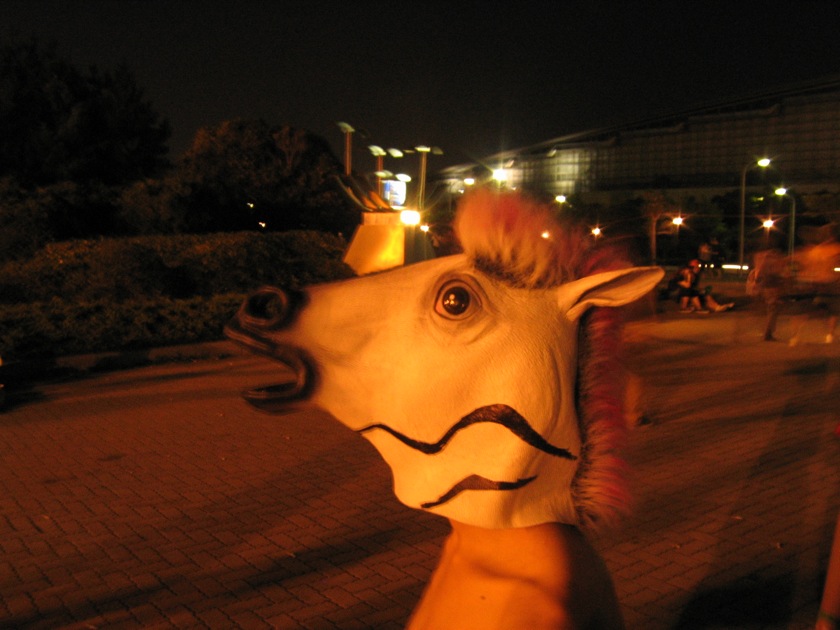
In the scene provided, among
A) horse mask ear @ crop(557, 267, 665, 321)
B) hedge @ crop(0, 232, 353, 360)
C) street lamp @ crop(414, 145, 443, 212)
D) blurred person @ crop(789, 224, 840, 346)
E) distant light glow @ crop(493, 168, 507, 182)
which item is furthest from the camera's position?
street lamp @ crop(414, 145, 443, 212)

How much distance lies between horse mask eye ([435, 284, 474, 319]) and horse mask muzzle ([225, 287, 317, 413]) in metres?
0.28

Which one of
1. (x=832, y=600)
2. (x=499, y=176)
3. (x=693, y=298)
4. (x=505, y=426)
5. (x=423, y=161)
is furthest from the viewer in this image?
(x=693, y=298)

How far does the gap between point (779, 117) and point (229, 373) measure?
191 ft

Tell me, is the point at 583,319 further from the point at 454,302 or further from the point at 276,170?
the point at 276,170

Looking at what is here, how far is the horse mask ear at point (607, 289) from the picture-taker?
1.54 meters

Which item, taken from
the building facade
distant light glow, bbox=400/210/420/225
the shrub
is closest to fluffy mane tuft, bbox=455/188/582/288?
distant light glow, bbox=400/210/420/225

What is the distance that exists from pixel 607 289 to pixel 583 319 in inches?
4.0

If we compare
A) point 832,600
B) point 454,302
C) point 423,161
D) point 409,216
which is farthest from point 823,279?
point 454,302

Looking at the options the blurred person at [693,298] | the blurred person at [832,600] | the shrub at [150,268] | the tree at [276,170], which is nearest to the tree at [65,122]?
the tree at [276,170]

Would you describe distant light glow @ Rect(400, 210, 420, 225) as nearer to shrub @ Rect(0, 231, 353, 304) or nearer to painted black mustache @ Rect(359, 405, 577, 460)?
shrub @ Rect(0, 231, 353, 304)

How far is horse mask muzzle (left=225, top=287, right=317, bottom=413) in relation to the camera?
63.7 inches

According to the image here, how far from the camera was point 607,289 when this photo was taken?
62.2 inches

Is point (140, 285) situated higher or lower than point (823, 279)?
lower

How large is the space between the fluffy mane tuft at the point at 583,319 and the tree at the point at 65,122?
66.8 feet
